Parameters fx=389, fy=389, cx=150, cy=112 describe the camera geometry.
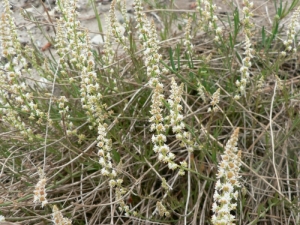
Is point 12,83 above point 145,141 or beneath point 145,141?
above

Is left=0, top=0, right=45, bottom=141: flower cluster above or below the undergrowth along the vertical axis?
above

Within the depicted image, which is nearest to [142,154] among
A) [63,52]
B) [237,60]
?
[63,52]

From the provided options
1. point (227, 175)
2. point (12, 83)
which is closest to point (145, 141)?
point (12, 83)

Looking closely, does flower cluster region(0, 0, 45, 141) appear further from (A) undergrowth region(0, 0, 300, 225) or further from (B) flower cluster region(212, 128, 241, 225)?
(B) flower cluster region(212, 128, 241, 225)

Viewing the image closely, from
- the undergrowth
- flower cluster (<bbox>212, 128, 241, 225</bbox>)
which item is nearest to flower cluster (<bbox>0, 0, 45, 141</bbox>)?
the undergrowth

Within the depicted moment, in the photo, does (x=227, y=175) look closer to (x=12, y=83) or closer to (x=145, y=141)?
(x=145, y=141)

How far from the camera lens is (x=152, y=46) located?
5.47 feet

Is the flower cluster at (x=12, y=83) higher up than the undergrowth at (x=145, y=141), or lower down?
higher up

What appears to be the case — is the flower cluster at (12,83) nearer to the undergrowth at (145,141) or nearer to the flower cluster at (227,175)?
the undergrowth at (145,141)

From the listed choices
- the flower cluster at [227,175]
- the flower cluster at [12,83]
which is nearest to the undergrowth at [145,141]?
the flower cluster at [12,83]

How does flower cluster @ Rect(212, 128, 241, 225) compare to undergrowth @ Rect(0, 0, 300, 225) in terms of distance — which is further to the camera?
undergrowth @ Rect(0, 0, 300, 225)

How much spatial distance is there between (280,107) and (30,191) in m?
1.43

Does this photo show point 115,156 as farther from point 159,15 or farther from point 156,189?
point 159,15

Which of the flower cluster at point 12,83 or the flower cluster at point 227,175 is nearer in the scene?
the flower cluster at point 227,175
